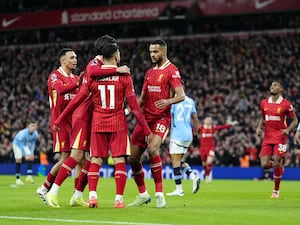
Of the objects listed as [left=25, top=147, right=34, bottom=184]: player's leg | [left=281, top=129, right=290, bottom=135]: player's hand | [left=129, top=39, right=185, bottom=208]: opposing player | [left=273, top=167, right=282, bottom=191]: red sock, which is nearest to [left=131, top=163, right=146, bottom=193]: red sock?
[left=129, top=39, right=185, bottom=208]: opposing player

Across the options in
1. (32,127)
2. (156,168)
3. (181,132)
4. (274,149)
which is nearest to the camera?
(156,168)

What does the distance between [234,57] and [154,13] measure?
4.87 meters

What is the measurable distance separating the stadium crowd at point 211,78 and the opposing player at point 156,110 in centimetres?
2092

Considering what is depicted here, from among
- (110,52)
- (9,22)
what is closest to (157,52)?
(110,52)

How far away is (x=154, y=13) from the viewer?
4328 centimetres

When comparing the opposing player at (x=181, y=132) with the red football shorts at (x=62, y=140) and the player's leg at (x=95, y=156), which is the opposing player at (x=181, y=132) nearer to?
the red football shorts at (x=62, y=140)

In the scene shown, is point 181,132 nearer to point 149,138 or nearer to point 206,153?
point 149,138

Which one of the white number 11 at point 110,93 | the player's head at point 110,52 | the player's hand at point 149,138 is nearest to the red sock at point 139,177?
the player's hand at point 149,138

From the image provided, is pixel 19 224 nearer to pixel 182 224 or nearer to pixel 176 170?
pixel 182 224

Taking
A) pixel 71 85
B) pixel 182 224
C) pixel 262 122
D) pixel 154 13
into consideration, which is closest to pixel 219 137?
pixel 154 13

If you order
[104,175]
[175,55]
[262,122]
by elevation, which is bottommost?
[104,175]

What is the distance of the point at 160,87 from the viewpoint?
1372 centimetres

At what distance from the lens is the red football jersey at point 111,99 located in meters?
12.8

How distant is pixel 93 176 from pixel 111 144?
23.2 inches
